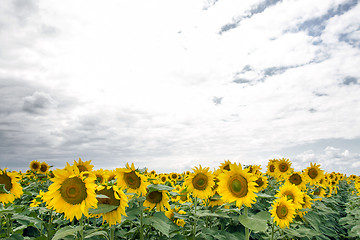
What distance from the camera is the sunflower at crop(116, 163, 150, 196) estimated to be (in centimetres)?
457

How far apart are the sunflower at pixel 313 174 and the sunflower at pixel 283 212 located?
482 cm

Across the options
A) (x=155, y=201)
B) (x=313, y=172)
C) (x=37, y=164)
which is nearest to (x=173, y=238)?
(x=155, y=201)

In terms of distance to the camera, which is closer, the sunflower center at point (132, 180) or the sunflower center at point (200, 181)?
the sunflower center at point (132, 180)

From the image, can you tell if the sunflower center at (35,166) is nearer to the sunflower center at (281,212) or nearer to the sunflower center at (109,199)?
the sunflower center at (109,199)

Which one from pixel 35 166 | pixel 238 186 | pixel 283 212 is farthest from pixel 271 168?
pixel 35 166

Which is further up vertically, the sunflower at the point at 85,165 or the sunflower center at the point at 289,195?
the sunflower at the point at 85,165

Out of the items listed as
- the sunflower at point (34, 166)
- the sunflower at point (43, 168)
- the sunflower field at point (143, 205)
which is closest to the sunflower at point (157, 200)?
the sunflower field at point (143, 205)

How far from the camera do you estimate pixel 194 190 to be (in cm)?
568

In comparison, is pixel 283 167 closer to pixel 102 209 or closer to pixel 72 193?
pixel 102 209

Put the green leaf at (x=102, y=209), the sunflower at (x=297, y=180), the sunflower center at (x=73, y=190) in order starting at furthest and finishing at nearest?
the sunflower at (x=297, y=180) < the sunflower center at (x=73, y=190) < the green leaf at (x=102, y=209)

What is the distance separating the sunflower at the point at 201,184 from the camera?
5.67m

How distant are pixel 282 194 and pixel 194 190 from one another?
6.55 ft

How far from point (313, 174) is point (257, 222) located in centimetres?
674

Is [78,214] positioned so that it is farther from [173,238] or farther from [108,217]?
[173,238]
